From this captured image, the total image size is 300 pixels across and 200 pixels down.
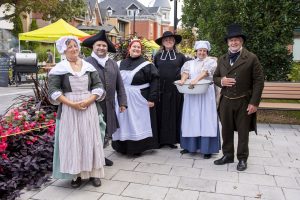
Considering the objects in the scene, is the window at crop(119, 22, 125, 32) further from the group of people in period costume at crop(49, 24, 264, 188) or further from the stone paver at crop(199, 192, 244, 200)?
the stone paver at crop(199, 192, 244, 200)

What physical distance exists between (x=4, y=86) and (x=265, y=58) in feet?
39.8

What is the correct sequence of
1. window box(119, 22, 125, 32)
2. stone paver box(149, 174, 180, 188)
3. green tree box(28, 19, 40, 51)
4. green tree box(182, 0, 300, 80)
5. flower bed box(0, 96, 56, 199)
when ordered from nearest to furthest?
1. flower bed box(0, 96, 56, 199)
2. stone paver box(149, 174, 180, 188)
3. green tree box(182, 0, 300, 80)
4. green tree box(28, 19, 40, 51)
5. window box(119, 22, 125, 32)

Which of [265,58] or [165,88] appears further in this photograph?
[265,58]

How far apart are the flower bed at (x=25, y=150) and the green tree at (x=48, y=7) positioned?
20.6 meters

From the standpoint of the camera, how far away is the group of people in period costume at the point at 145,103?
4.23m

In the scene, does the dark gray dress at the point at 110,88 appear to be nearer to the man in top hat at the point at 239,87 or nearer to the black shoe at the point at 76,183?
the black shoe at the point at 76,183

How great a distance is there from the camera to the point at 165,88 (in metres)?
6.21

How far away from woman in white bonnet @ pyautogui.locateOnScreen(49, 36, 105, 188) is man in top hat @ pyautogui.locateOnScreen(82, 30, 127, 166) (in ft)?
2.23

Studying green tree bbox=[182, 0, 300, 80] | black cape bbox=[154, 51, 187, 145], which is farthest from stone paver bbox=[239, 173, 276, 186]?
green tree bbox=[182, 0, 300, 80]

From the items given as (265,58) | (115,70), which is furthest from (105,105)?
(265,58)

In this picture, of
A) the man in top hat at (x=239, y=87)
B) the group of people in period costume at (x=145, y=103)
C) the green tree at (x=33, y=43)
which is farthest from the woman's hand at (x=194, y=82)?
the green tree at (x=33, y=43)

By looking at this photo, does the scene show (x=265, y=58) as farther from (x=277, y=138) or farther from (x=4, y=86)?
(x=4, y=86)

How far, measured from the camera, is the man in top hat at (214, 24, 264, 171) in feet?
16.3

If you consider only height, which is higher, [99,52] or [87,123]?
[99,52]
